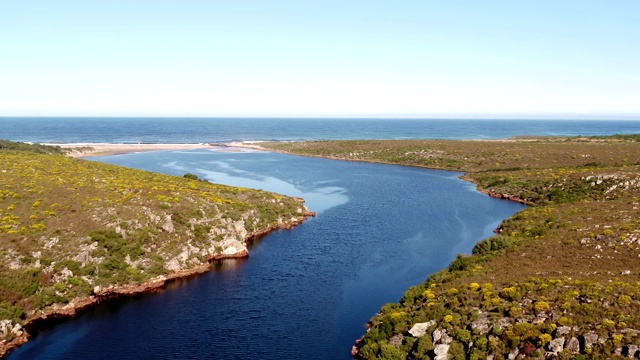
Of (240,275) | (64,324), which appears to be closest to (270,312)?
(240,275)

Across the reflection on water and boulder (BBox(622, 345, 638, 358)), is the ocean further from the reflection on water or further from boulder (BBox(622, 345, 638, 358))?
boulder (BBox(622, 345, 638, 358))

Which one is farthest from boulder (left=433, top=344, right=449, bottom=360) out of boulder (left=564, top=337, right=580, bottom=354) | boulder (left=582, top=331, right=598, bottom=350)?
boulder (left=582, top=331, right=598, bottom=350)

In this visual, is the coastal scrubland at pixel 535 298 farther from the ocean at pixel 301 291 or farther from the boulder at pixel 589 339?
the ocean at pixel 301 291

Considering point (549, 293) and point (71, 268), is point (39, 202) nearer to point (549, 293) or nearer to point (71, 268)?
point (71, 268)

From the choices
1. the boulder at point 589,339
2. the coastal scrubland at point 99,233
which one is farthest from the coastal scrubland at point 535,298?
the coastal scrubland at point 99,233

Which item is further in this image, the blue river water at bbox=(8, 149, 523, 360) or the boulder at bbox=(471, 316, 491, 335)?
the blue river water at bbox=(8, 149, 523, 360)

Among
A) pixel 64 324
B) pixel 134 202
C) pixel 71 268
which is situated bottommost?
pixel 64 324

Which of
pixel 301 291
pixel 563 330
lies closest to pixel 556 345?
pixel 563 330
